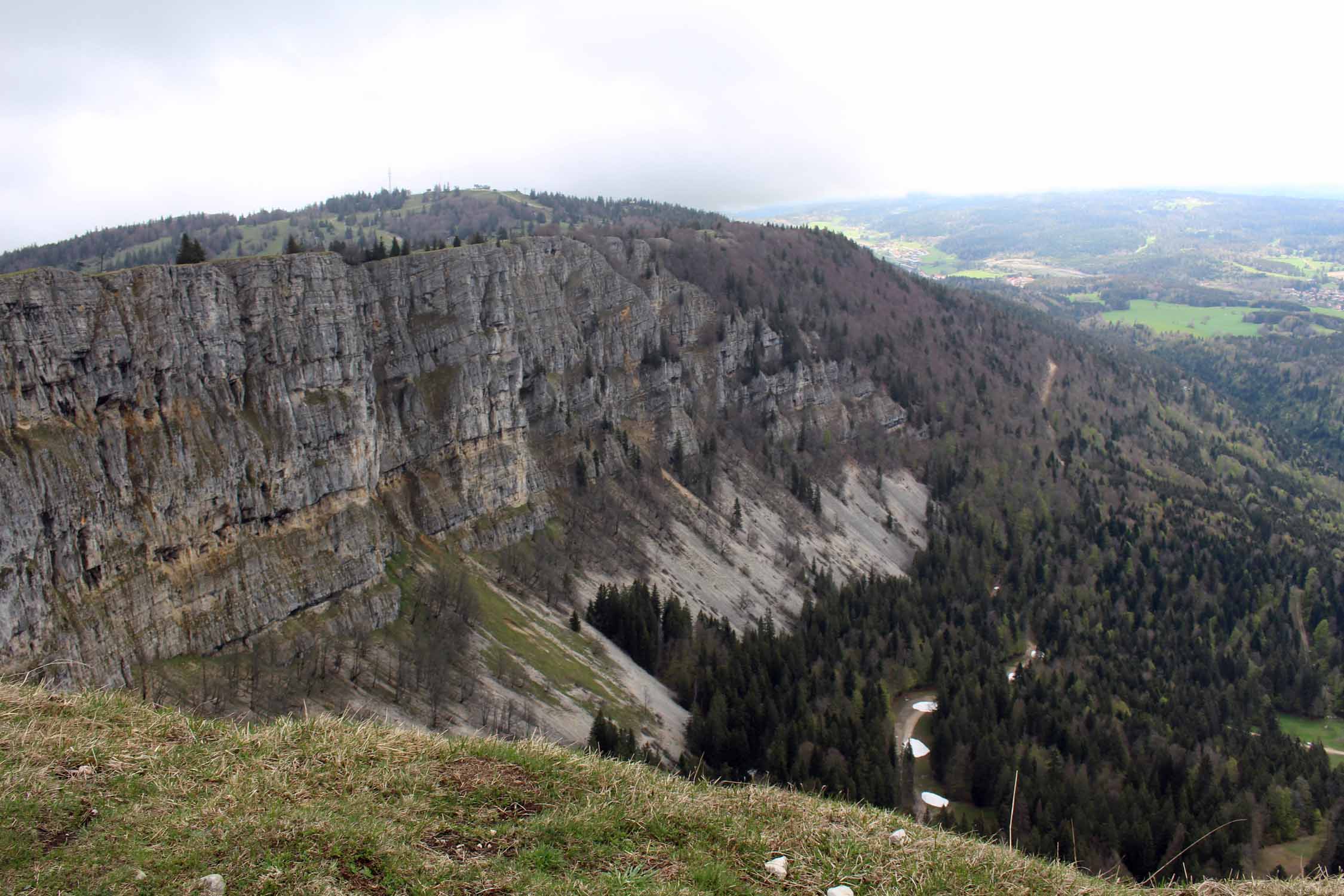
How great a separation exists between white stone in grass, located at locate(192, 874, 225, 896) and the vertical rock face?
24.5 m

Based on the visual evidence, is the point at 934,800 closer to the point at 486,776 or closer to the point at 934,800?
the point at 934,800

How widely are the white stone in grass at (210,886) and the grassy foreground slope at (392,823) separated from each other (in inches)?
5.7

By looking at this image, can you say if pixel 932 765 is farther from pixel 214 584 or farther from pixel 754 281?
pixel 754 281

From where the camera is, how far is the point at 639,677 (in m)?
80.6

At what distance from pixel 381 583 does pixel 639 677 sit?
2625 centimetres

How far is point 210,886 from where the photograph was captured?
1176 centimetres

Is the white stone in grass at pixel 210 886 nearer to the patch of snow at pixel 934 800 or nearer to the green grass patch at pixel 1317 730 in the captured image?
the patch of snow at pixel 934 800

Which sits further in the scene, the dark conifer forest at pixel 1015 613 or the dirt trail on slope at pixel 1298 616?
the dirt trail on slope at pixel 1298 616

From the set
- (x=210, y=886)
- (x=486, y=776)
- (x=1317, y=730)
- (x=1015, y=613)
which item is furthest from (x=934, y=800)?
(x=210, y=886)

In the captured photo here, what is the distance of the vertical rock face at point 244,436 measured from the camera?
47562 millimetres

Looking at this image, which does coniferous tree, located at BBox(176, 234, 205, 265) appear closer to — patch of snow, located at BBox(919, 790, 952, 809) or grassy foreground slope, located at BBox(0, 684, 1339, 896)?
grassy foreground slope, located at BBox(0, 684, 1339, 896)

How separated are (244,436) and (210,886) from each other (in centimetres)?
5343

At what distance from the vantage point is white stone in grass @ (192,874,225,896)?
11.7m

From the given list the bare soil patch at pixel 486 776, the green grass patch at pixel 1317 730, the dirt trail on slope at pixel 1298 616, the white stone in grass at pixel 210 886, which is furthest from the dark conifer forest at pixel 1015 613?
the white stone in grass at pixel 210 886
